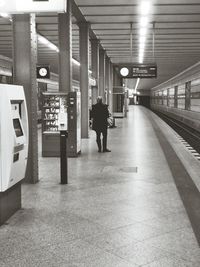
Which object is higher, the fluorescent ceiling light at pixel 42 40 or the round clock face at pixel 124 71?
the fluorescent ceiling light at pixel 42 40

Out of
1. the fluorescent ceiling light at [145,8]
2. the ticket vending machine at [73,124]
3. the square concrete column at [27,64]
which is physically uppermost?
the fluorescent ceiling light at [145,8]

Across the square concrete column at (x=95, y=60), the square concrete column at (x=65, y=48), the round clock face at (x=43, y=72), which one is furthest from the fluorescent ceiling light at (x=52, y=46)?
the square concrete column at (x=65, y=48)

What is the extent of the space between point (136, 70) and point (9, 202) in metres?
12.1

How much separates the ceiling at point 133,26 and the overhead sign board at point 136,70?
1.34 meters

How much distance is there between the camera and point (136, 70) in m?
16.3

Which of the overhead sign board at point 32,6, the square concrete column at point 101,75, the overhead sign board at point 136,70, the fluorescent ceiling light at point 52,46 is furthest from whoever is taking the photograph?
the square concrete column at point 101,75

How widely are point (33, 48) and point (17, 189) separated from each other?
2.66 m

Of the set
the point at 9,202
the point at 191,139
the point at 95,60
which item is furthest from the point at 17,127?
the point at 191,139

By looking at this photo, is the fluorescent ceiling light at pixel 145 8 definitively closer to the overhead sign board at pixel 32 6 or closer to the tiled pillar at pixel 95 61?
the tiled pillar at pixel 95 61

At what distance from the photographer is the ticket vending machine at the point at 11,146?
→ 4.57 m

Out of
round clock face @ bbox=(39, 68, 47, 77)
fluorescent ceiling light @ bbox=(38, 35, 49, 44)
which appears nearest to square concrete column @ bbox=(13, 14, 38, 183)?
round clock face @ bbox=(39, 68, 47, 77)

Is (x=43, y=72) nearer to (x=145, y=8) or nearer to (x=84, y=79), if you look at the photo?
(x=84, y=79)

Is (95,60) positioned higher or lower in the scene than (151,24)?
lower

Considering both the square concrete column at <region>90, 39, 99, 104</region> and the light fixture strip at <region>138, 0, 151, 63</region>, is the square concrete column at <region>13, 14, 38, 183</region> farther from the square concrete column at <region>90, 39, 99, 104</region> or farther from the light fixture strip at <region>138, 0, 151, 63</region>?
the square concrete column at <region>90, 39, 99, 104</region>
